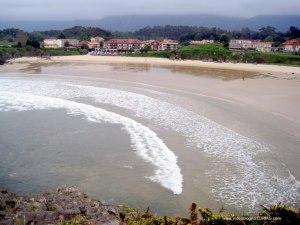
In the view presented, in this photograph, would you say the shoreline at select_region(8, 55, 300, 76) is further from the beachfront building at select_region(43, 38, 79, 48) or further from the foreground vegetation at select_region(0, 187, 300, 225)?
the foreground vegetation at select_region(0, 187, 300, 225)

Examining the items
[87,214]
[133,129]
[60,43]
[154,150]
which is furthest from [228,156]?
[60,43]

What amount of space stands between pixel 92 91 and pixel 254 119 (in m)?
16.2

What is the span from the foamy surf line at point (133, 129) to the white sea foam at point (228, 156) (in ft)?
4.35

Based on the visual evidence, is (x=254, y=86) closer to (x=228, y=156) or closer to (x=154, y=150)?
(x=228, y=156)

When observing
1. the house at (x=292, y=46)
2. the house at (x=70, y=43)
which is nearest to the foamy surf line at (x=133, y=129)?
the house at (x=292, y=46)

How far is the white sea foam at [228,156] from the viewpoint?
14.7m

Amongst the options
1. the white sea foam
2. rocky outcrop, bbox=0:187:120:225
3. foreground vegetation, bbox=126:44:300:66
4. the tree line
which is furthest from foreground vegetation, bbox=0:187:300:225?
the tree line

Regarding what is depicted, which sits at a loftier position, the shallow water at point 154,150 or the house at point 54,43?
the shallow water at point 154,150

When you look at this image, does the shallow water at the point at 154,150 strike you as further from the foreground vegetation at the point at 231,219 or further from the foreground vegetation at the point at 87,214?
the foreground vegetation at the point at 231,219

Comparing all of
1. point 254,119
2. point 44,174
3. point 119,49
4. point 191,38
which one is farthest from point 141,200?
point 191,38

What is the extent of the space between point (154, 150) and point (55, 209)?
8.28m

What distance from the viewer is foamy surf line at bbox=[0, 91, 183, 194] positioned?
1645 centimetres

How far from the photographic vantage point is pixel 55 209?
11836mm

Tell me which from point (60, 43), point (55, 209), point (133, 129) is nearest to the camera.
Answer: point (55, 209)
